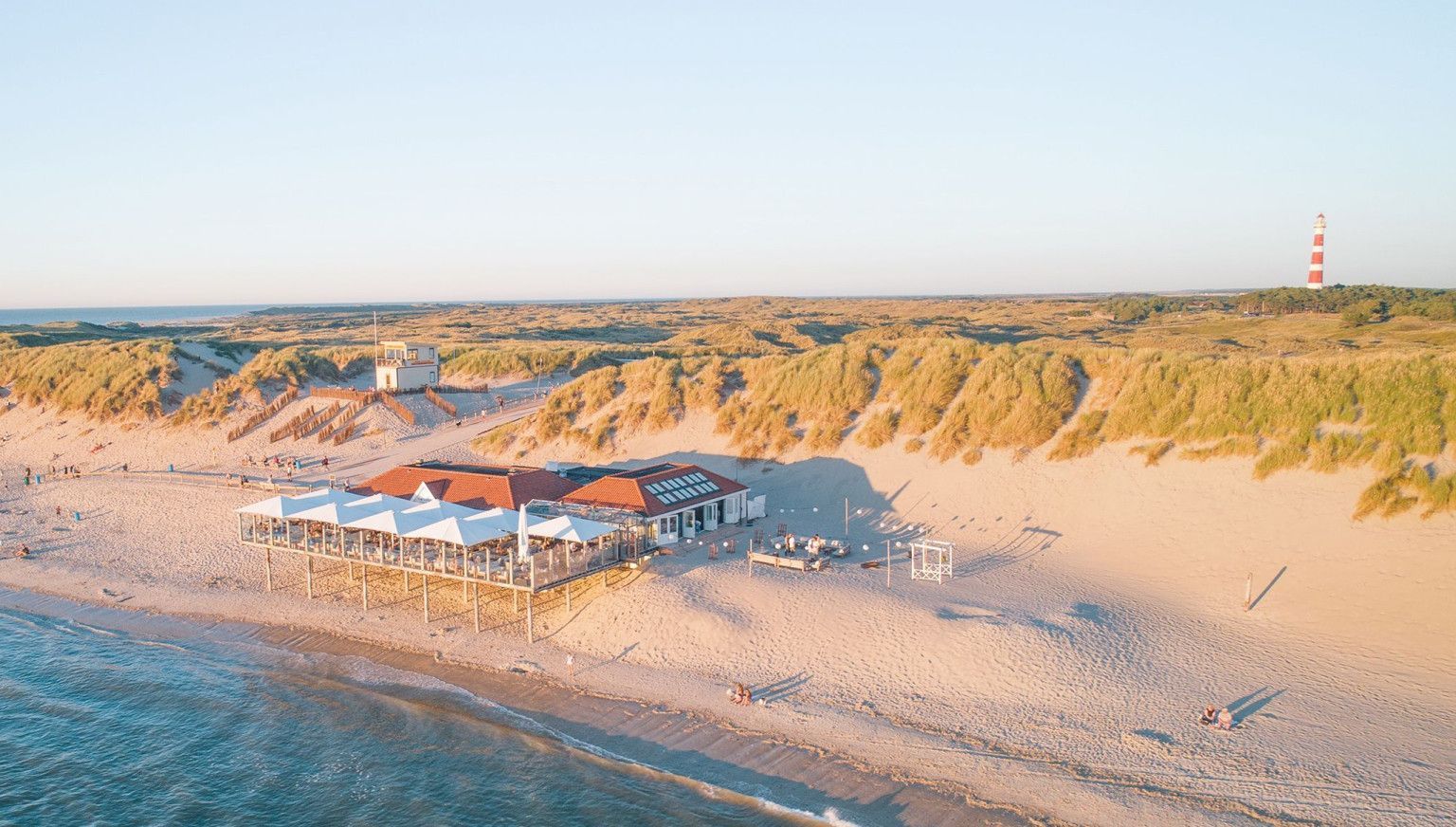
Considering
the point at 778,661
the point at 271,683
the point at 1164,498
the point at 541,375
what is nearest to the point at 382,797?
the point at 271,683

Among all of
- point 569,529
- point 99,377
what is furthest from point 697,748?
point 99,377

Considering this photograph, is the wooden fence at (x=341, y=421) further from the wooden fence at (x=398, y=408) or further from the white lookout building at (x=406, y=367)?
the white lookout building at (x=406, y=367)

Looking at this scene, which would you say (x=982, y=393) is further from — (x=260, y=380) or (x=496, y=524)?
(x=260, y=380)

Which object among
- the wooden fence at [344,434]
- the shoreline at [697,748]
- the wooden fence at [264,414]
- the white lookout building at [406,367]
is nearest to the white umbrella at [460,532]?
the shoreline at [697,748]

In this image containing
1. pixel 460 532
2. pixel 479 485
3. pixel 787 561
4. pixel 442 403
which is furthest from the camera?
pixel 442 403

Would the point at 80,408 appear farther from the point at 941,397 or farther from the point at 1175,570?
the point at 1175,570

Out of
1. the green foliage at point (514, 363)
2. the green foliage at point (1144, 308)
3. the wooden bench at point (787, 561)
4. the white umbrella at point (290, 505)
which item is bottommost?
the wooden bench at point (787, 561)
